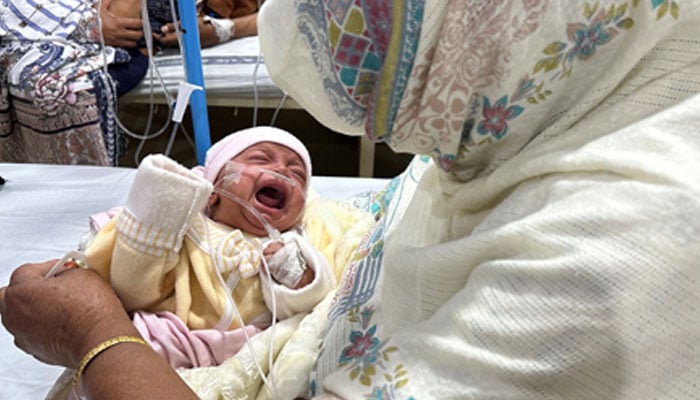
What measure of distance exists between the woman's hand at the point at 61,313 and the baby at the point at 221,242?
0.09 meters

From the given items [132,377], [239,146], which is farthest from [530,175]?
[239,146]

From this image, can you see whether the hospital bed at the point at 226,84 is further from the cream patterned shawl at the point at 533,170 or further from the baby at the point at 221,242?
the cream patterned shawl at the point at 533,170

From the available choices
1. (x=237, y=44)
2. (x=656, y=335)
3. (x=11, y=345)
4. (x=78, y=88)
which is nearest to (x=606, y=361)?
(x=656, y=335)

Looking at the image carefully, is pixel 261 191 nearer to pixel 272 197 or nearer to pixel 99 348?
pixel 272 197

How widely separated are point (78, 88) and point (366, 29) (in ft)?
6.92

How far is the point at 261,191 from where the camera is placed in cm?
134

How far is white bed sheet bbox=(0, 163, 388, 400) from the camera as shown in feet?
4.12

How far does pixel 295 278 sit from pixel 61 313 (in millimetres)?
407

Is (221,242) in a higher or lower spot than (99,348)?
lower

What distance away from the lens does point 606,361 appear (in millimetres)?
514

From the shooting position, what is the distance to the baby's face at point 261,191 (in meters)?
1.31

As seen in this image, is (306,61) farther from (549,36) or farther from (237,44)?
(237,44)

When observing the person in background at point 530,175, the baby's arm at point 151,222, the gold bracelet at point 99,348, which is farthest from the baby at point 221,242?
the person in background at point 530,175

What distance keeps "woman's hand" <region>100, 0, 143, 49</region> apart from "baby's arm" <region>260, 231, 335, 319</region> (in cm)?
178
